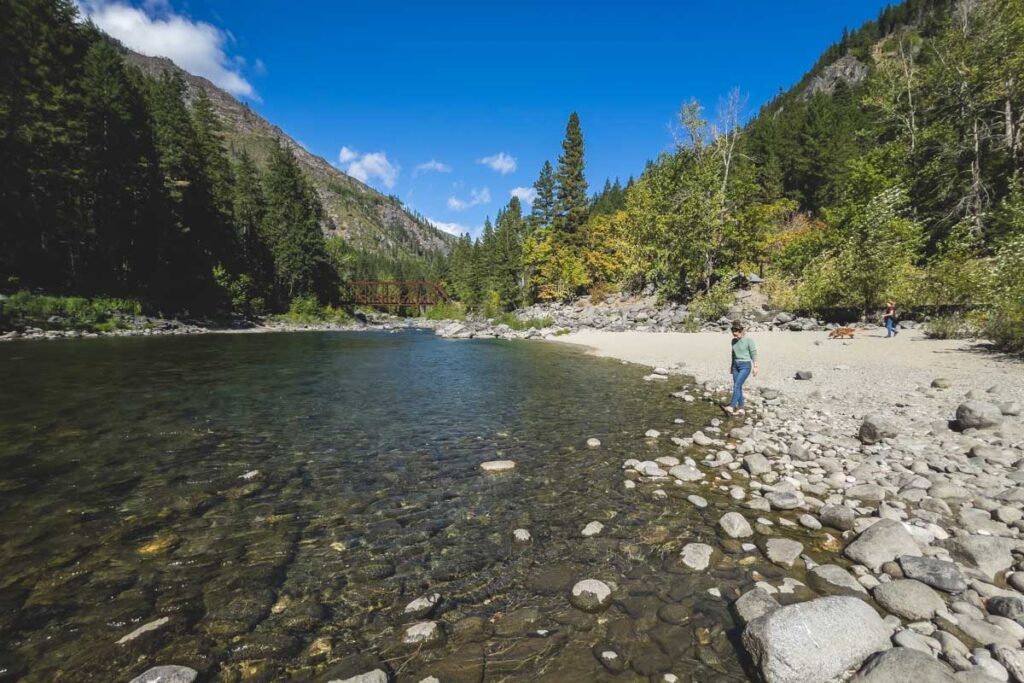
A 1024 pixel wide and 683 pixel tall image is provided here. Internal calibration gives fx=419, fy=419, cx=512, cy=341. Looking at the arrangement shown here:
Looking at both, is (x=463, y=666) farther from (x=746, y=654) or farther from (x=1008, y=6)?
(x=1008, y=6)

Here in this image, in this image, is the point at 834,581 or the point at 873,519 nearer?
the point at 834,581

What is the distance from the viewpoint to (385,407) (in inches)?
490

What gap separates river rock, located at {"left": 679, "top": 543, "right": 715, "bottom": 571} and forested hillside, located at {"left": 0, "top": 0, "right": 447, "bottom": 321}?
4832cm

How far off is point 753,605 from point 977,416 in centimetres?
789

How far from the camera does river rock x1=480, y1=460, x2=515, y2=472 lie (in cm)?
767

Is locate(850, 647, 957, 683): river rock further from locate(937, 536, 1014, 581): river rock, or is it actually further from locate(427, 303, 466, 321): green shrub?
locate(427, 303, 466, 321): green shrub

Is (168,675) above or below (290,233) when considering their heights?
below

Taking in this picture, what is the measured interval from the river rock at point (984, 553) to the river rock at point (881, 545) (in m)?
0.40

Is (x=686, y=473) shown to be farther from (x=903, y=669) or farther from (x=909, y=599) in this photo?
(x=903, y=669)

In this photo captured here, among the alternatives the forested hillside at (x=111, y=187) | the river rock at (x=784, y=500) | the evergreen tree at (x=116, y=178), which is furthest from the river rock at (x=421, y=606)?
the evergreen tree at (x=116, y=178)

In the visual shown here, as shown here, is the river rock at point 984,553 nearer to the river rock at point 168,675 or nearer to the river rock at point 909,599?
the river rock at point 909,599

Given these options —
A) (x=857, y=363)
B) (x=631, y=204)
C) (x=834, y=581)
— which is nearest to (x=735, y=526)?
(x=834, y=581)

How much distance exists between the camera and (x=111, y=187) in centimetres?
3997

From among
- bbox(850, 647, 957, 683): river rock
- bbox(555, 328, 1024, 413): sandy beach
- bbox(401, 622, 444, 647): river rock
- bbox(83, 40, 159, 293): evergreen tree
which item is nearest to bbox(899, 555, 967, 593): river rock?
bbox(850, 647, 957, 683): river rock
